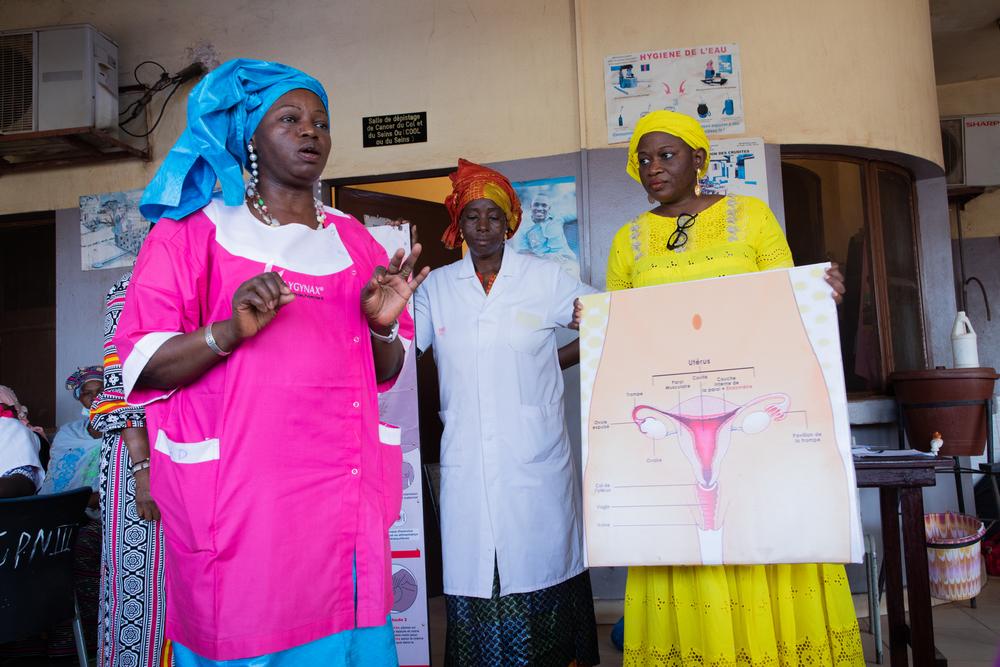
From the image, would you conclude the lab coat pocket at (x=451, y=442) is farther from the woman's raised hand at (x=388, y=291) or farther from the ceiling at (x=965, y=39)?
the ceiling at (x=965, y=39)

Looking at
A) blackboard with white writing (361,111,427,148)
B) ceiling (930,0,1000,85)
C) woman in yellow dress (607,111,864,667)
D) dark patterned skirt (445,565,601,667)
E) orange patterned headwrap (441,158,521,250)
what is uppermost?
ceiling (930,0,1000,85)

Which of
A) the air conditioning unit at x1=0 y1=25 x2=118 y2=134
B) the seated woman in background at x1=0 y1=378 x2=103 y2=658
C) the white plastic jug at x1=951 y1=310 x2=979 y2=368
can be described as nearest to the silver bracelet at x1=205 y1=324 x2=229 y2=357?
the seated woman in background at x1=0 y1=378 x2=103 y2=658

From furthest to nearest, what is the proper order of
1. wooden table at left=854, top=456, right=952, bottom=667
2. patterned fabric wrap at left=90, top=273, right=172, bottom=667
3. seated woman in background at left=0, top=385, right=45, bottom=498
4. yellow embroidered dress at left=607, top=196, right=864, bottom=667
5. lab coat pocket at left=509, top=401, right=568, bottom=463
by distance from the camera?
seated woman in background at left=0, top=385, right=45, bottom=498 < lab coat pocket at left=509, top=401, right=568, bottom=463 < patterned fabric wrap at left=90, top=273, right=172, bottom=667 < wooden table at left=854, top=456, right=952, bottom=667 < yellow embroidered dress at left=607, top=196, right=864, bottom=667

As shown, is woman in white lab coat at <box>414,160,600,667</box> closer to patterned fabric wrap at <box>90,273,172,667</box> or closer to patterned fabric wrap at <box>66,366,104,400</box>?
patterned fabric wrap at <box>90,273,172,667</box>

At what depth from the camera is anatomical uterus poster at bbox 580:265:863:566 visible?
2.22m

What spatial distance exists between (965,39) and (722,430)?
5777 millimetres

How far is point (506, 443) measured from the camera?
2.96 metres

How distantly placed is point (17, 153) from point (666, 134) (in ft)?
14.0

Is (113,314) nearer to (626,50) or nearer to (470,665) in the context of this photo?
(470,665)

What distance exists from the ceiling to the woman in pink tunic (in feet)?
18.8

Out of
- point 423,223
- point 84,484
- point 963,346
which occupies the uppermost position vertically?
point 423,223

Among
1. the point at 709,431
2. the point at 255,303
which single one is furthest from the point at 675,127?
the point at 255,303

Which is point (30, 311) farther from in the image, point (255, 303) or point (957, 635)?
point (957, 635)

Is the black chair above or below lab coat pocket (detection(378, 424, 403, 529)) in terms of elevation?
below
